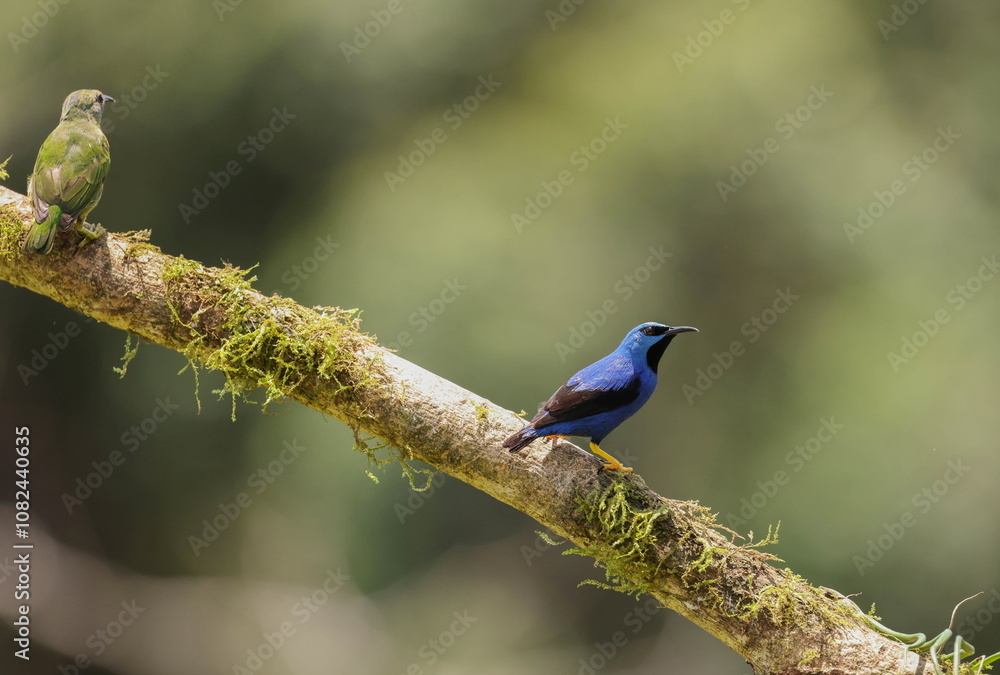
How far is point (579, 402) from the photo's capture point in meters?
3.01

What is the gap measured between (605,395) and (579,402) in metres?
0.16

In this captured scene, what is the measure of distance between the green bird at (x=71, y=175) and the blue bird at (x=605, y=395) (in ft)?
6.59

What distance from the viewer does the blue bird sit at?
9.61ft

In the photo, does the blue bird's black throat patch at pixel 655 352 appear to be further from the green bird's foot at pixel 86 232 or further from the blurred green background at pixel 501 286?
the blurred green background at pixel 501 286

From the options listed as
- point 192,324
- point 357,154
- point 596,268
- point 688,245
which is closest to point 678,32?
point 688,245

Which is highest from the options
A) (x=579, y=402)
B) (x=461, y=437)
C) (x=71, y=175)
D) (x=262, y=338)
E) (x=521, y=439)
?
(x=579, y=402)

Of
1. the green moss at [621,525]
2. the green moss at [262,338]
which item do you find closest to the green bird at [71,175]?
the green moss at [262,338]

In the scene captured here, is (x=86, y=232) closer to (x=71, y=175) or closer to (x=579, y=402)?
(x=71, y=175)

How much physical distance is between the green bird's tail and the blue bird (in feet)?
6.65

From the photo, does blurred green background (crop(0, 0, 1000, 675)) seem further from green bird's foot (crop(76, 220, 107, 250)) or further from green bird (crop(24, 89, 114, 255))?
green bird's foot (crop(76, 220, 107, 250))

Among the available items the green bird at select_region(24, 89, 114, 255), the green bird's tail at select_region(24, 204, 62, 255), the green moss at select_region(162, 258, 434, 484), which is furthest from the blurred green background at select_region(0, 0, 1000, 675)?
the green bird's tail at select_region(24, 204, 62, 255)

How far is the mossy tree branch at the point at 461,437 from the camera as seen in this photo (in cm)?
286

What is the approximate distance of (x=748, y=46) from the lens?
953 cm

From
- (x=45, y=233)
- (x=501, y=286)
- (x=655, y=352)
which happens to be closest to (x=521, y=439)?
(x=655, y=352)
